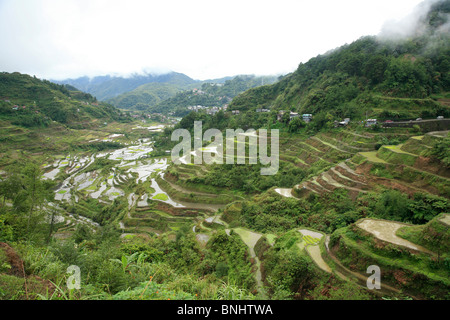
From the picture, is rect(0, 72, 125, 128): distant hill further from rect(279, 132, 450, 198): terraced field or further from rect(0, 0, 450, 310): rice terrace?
rect(279, 132, 450, 198): terraced field

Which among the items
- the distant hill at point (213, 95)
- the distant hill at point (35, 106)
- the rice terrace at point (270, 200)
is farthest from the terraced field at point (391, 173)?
the distant hill at point (213, 95)

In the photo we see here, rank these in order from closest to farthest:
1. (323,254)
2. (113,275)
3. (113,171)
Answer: (113,275) → (323,254) → (113,171)

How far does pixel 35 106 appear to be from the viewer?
64.6 metres

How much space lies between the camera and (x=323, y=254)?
387 inches

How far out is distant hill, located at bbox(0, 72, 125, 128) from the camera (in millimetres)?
55156

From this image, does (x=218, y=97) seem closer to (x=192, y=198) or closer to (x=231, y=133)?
(x=231, y=133)

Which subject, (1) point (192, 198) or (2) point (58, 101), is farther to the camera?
(2) point (58, 101)

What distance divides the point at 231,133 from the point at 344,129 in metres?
19.1

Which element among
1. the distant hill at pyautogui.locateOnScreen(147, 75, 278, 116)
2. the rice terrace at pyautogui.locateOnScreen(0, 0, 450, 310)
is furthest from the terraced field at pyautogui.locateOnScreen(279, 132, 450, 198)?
the distant hill at pyautogui.locateOnScreen(147, 75, 278, 116)

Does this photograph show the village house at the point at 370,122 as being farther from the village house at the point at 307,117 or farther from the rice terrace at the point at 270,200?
the village house at the point at 307,117

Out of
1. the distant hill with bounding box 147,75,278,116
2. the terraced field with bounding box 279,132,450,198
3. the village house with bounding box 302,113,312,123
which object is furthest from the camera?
the distant hill with bounding box 147,75,278,116

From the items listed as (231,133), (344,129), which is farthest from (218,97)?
(344,129)

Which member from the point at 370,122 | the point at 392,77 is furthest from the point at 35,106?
the point at 392,77

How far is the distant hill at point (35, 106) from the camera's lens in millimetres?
55156
